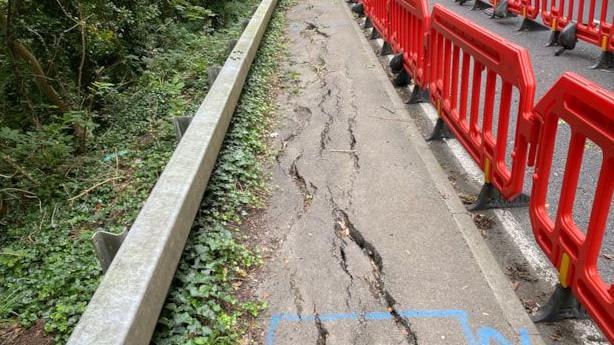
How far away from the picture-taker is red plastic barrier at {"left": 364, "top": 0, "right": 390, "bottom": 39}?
7906 mm

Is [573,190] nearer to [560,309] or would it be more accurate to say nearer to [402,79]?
[560,309]

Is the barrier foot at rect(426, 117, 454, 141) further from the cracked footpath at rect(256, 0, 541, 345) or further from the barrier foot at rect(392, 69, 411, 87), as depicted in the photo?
the barrier foot at rect(392, 69, 411, 87)

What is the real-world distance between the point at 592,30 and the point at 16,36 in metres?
6.86

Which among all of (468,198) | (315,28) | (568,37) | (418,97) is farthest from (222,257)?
(315,28)

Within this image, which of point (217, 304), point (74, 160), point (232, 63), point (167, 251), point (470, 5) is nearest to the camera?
point (167, 251)

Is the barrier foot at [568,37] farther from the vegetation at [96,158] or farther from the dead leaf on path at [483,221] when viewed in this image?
the dead leaf on path at [483,221]

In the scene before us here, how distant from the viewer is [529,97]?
3055 millimetres

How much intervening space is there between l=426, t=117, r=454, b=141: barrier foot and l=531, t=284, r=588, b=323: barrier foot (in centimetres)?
243

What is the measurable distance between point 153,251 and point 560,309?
6.94 feet

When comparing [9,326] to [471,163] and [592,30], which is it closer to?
[471,163]

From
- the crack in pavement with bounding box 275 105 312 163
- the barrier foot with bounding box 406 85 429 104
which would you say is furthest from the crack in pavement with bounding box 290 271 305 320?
the barrier foot with bounding box 406 85 429 104

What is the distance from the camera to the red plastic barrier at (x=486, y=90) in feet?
10.4

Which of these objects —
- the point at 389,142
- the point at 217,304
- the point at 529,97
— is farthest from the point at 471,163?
the point at 217,304

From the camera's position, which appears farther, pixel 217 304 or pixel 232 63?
pixel 232 63
